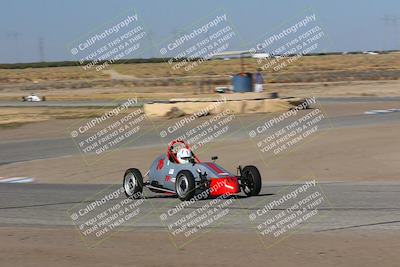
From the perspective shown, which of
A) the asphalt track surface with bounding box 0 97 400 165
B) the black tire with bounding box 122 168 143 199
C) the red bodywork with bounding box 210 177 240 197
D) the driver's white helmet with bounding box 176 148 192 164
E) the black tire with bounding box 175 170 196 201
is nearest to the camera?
the black tire with bounding box 175 170 196 201

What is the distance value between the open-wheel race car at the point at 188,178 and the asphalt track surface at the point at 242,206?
21cm

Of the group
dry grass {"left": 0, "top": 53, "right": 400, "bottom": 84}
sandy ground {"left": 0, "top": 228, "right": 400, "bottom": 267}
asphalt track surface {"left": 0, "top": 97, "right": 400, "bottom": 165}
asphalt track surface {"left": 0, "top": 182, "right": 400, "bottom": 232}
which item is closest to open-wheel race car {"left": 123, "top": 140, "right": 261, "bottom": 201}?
asphalt track surface {"left": 0, "top": 182, "right": 400, "bottom": 232}

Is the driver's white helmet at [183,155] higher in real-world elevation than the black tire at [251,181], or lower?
higher

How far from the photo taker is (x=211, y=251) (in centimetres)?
893

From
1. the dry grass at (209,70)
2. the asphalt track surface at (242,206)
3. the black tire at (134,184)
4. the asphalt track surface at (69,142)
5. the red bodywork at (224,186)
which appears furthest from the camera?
the dry grass at (209,70)

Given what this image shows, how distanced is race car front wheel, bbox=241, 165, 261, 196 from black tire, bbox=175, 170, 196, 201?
1055 mm

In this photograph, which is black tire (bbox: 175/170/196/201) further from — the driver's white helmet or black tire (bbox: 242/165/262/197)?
black tire (bbox: 242/165/262/197)

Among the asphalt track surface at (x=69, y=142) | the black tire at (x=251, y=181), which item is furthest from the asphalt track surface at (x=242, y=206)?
the asphalt track surface at (x=69, y=142)

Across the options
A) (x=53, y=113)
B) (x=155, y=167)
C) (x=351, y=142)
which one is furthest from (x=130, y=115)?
(x=155, y=167)

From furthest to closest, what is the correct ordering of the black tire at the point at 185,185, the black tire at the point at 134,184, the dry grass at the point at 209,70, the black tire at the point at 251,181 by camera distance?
the dry grass at the point at 209,70 → the black tire at the point at 134,184 → the black tire at the point at 251,181 → the black tire at the point at 185,185

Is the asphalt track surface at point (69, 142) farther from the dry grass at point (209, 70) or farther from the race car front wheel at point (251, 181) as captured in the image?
the dry grass at point (209, 70)

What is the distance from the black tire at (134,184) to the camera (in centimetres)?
1416

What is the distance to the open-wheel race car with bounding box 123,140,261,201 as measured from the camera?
12984 millimetres

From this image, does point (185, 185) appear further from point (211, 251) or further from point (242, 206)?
point (211, 251)
